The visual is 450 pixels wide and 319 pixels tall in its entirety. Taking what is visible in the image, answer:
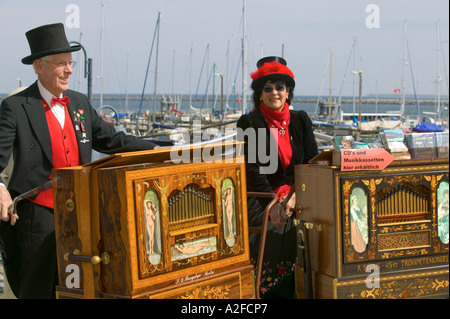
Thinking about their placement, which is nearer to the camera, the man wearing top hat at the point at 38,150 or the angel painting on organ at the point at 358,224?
the angel painting on organ at the point at 358,224

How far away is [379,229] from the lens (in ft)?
9.30

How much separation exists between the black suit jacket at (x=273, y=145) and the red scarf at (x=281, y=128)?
0.02 metres

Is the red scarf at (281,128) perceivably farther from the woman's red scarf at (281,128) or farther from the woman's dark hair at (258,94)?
the woman's dark hair at (258,94)

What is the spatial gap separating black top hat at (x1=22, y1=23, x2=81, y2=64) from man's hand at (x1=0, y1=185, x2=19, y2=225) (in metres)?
0.70

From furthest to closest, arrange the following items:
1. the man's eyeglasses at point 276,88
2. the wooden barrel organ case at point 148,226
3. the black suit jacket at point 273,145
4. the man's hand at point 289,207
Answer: the man's eyeglasses at point 276,88, the black suit jacket at point 273,145, the man's hand at point 289,207, the wooden barrel organ case at point 148,226

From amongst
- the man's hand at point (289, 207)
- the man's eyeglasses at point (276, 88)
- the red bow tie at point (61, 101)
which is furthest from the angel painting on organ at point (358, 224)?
the red bow tie at point (61, 101)

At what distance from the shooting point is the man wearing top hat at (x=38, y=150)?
9.76ft

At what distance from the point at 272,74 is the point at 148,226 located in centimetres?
147

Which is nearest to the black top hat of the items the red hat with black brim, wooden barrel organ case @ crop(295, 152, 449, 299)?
the red hat with black brim

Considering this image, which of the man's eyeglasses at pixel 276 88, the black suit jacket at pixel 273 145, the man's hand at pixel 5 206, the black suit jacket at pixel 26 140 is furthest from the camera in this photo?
the man's eyeglasses at pixel 276 88

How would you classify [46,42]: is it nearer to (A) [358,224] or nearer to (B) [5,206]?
(B) [5,206]

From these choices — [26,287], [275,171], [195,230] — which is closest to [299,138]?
[275,171]

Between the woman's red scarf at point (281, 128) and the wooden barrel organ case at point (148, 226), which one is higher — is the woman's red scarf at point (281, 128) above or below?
above

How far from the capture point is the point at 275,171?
11.9 ft
